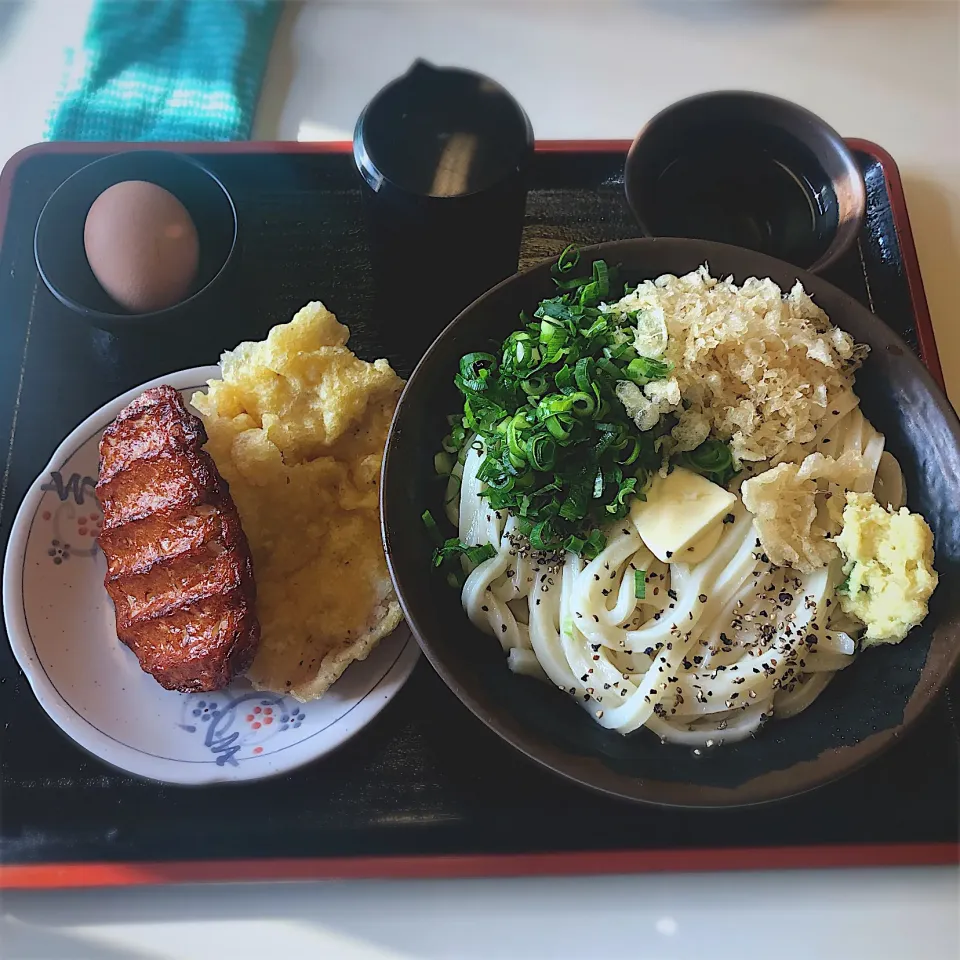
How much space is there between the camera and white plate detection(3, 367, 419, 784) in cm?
174

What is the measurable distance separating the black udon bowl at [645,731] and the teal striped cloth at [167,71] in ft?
4.43

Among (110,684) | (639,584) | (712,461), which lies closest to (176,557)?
(110,684)

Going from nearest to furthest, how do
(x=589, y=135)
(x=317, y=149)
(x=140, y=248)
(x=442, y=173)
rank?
(x=442, y=173)
(x=140, y=248)
(x=317, y=149)
(x=589, y=135)

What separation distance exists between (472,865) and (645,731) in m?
0.44

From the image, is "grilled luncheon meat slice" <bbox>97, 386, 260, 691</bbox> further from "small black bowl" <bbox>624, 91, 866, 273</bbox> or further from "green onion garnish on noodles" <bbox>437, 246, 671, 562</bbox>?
"small black bowl" <bbox>624, 91, 866, 273</bbox>

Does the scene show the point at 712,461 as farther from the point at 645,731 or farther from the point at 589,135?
the point at 589,135

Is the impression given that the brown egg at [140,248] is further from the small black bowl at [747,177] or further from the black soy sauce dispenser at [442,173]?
the small black bowl at [747,177]

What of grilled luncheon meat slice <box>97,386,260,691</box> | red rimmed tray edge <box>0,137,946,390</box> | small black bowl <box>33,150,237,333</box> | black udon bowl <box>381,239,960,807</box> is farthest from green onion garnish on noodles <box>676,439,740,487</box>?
small black bowl <box>33,150,237,333</box>

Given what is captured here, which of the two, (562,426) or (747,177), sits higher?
(747,177)

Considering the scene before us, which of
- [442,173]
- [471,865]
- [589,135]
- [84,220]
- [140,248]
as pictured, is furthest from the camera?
[589,135]

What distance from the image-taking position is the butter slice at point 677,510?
1602 millimetres

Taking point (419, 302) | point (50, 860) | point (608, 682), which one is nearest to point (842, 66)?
point (419, 302)

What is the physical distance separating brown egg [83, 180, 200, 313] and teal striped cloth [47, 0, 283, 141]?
58 cm

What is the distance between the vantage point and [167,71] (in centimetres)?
269
